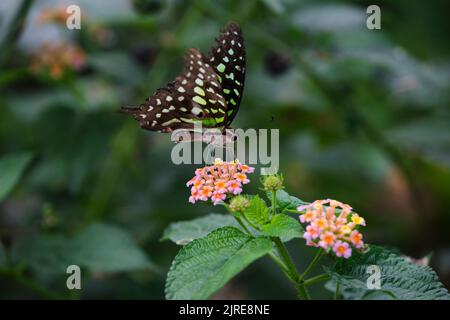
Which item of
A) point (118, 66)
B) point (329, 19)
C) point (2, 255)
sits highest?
point (329, 19)

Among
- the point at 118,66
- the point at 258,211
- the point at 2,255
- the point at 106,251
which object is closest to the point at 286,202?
the point at 258,211

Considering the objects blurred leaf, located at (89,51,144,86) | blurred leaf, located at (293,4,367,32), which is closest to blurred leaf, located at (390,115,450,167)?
blurred leaf, located at (293,4,367,32)

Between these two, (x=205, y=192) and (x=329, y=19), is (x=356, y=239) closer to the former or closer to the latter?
(x=205, y=192)

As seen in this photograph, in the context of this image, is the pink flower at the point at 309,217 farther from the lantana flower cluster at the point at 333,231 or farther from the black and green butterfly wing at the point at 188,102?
the black and green butterfly wing at the point at 188,102

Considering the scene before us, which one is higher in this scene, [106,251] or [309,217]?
[309,217]

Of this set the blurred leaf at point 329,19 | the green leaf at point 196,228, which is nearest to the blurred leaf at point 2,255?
the green leaf at point 196,228

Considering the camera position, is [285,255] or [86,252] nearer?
[285,255]
